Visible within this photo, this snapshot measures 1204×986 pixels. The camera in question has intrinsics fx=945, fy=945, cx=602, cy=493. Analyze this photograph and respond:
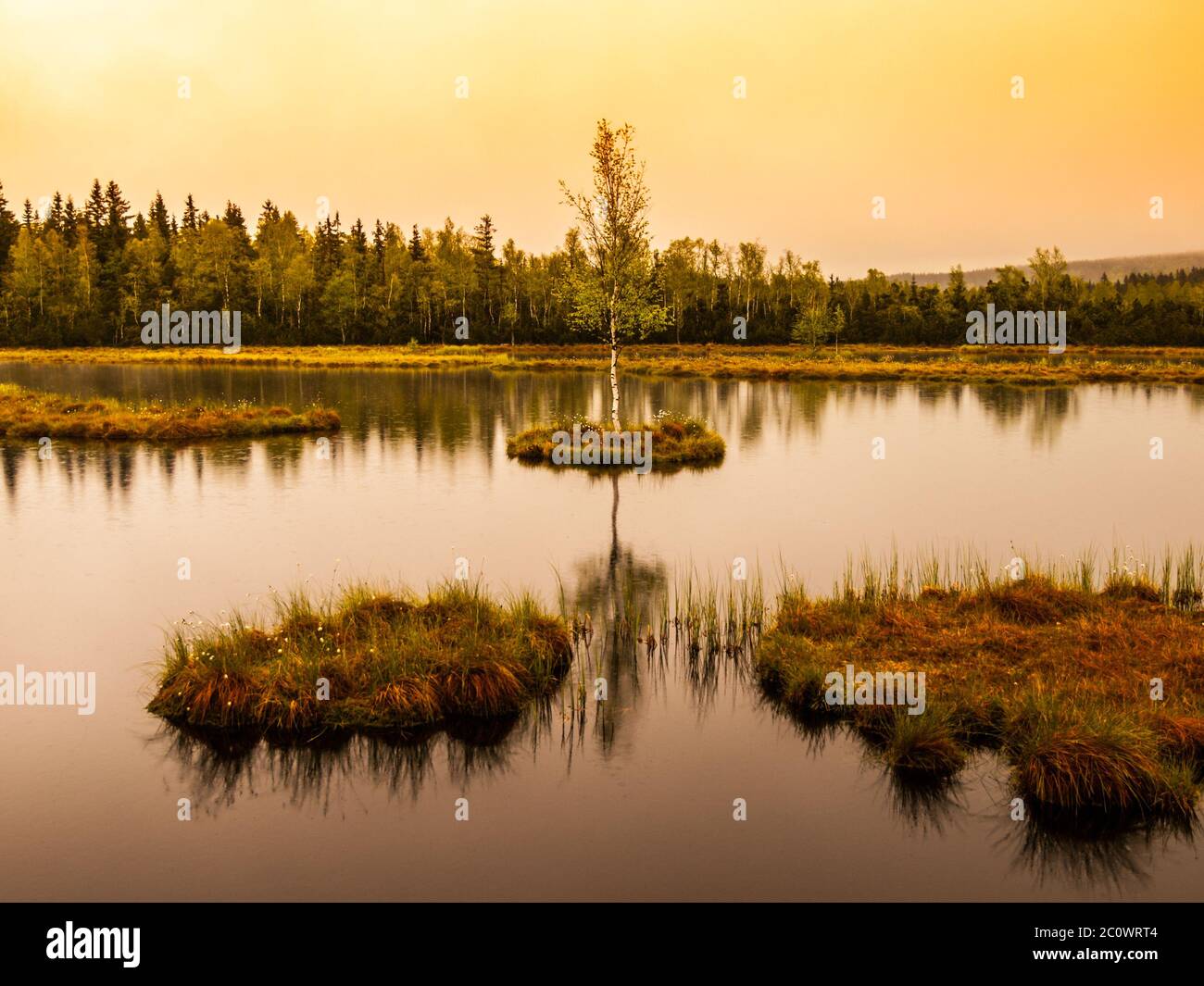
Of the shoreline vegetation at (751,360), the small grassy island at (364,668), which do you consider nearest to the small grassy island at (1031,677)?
the small grassy island at (364,668)

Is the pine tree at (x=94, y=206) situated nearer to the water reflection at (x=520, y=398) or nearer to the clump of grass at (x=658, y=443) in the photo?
the water reflection at (x=520, y=398)

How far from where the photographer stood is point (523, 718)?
583 inches

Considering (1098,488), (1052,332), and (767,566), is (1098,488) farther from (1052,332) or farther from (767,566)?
(1052,332)

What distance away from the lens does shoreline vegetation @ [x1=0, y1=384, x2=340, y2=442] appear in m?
47.8

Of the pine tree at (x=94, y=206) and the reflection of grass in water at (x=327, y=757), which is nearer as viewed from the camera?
the reflection of grass in water at (x=327, y=757)

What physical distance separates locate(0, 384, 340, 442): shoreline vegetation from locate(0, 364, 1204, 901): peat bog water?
332 cm

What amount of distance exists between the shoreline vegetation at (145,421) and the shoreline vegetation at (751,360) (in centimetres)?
5083

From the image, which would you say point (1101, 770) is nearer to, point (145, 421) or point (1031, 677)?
point (1031, 677)

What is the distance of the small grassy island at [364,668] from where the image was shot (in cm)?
1441

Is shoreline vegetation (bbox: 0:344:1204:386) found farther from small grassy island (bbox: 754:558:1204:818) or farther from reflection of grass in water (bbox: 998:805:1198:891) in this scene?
reflection of grass in water (bbox: 998:805:1198:891)

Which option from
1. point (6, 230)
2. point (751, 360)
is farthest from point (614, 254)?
point (6, 230)

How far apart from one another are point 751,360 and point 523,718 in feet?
327

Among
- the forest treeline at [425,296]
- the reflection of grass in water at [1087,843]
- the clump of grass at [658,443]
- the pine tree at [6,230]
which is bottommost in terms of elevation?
the reflection of grass in water at [1087,843]

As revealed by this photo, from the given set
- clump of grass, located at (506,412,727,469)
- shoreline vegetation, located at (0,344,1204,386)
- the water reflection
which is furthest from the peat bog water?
shoreline vegetation, located at (0,344,1204,386)
